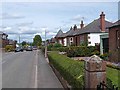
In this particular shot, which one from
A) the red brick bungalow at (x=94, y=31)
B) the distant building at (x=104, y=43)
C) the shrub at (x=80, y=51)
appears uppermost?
the red brick bungalow at (x=94, y=31)

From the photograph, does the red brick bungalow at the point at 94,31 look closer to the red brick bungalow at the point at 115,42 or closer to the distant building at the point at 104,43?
the distant building at the point at 104,43

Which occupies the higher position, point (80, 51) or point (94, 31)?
point (94, 31)

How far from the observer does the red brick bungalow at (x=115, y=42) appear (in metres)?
29.0

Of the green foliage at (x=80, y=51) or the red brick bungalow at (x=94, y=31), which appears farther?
the red brick bungalow at (x=94, y=31)

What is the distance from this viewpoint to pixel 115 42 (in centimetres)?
3056

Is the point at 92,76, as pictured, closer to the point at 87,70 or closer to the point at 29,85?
the point at 87,70

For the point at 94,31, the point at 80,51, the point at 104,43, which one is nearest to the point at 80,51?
the point at 80,51

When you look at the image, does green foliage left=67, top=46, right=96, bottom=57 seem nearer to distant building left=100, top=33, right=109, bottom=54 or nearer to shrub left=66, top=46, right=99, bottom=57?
shrub left=66, top=46, right=99, bottom=57

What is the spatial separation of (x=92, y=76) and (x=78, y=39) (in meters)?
58.5

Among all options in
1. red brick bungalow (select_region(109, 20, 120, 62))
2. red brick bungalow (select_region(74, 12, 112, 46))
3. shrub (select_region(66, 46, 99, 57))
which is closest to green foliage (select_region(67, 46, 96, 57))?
shrub (select_region(66, 46, 99, 57))

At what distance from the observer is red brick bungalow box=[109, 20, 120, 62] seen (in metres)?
29.0

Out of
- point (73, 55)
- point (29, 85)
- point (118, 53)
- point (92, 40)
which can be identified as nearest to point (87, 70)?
point (29, 85)

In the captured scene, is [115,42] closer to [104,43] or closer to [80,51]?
[104,43]

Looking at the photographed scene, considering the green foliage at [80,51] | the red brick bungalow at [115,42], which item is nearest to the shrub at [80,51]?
the green foliage at [80,51]
